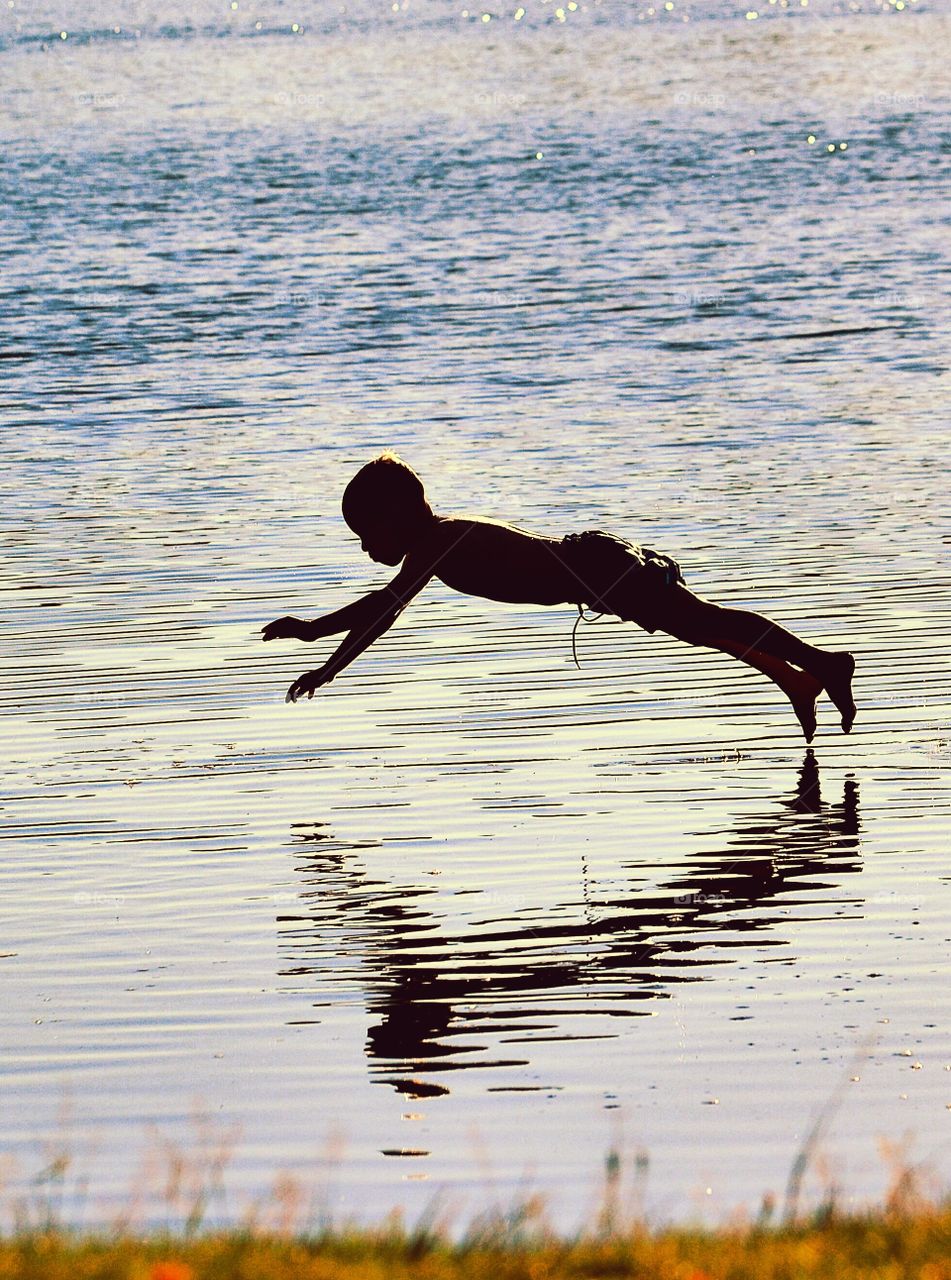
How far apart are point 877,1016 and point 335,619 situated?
10.3ft

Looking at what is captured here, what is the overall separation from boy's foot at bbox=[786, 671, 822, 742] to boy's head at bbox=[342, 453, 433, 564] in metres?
1.75

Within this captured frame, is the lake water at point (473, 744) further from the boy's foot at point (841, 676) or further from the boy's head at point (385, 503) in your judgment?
the boy's head at point (385, 503)

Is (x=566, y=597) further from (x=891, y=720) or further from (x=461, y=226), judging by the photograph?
(x=461, y=226)

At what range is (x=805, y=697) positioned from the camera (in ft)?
32.4

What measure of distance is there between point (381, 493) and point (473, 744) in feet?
4.31

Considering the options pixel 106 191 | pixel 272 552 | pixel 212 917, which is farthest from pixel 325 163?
pixel 212 917

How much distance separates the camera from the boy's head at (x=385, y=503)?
9.12 meters

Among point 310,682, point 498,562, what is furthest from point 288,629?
point 498,562

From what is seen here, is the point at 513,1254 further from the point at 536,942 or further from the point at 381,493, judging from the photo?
the point at 381,493

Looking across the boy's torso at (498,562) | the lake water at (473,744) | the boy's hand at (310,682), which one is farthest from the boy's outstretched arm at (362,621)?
the lake water at (473,744)

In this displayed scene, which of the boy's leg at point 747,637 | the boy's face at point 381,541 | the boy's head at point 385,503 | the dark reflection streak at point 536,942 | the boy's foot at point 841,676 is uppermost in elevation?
the boy's head at point 385,503

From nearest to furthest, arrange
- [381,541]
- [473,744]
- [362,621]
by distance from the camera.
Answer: [362,621] → [381,541] → [473,744]

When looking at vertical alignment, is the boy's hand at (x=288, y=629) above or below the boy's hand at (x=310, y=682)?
above

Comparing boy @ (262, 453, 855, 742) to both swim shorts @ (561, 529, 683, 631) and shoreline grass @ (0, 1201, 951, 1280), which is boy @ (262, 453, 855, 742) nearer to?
swim shorts @ (561, 529, 683, 631)
